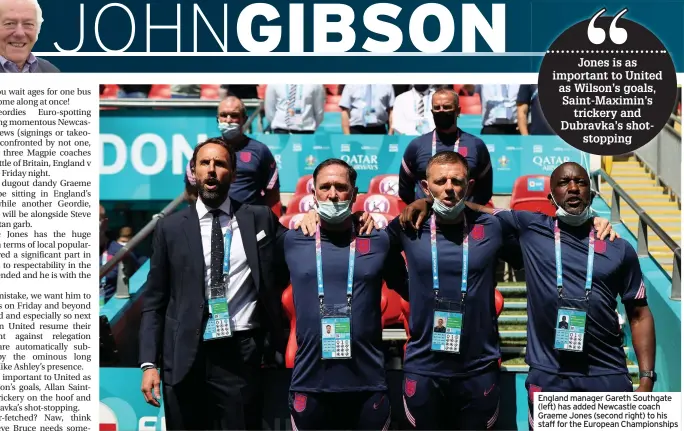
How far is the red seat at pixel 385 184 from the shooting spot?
8.66 metres

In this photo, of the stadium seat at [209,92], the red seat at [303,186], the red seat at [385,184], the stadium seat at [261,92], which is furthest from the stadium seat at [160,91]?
the red seat at [385,184]

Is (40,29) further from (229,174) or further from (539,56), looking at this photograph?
(539,56)

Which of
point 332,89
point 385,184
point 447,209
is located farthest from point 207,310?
point 332,89

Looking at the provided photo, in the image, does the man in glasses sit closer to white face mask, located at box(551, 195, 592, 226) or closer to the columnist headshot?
white face mask, located at box(551, 195, 592, 226)

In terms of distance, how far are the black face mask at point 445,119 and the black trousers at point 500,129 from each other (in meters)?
2.68

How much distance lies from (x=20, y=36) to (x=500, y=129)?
186 inches

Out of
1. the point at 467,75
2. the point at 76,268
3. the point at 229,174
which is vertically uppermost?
the point at 467,75

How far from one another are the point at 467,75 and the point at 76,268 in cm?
224

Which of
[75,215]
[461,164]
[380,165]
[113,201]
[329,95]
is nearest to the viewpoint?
[461,164]

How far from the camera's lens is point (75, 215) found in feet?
18.4

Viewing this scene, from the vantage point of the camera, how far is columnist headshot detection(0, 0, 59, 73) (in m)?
5.63

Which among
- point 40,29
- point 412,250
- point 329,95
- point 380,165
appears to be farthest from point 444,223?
point 329,95

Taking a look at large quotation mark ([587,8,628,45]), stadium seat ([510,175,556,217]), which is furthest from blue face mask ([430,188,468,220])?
stadium seat ([510,175,556,217])

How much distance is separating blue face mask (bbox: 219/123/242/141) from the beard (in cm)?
173
